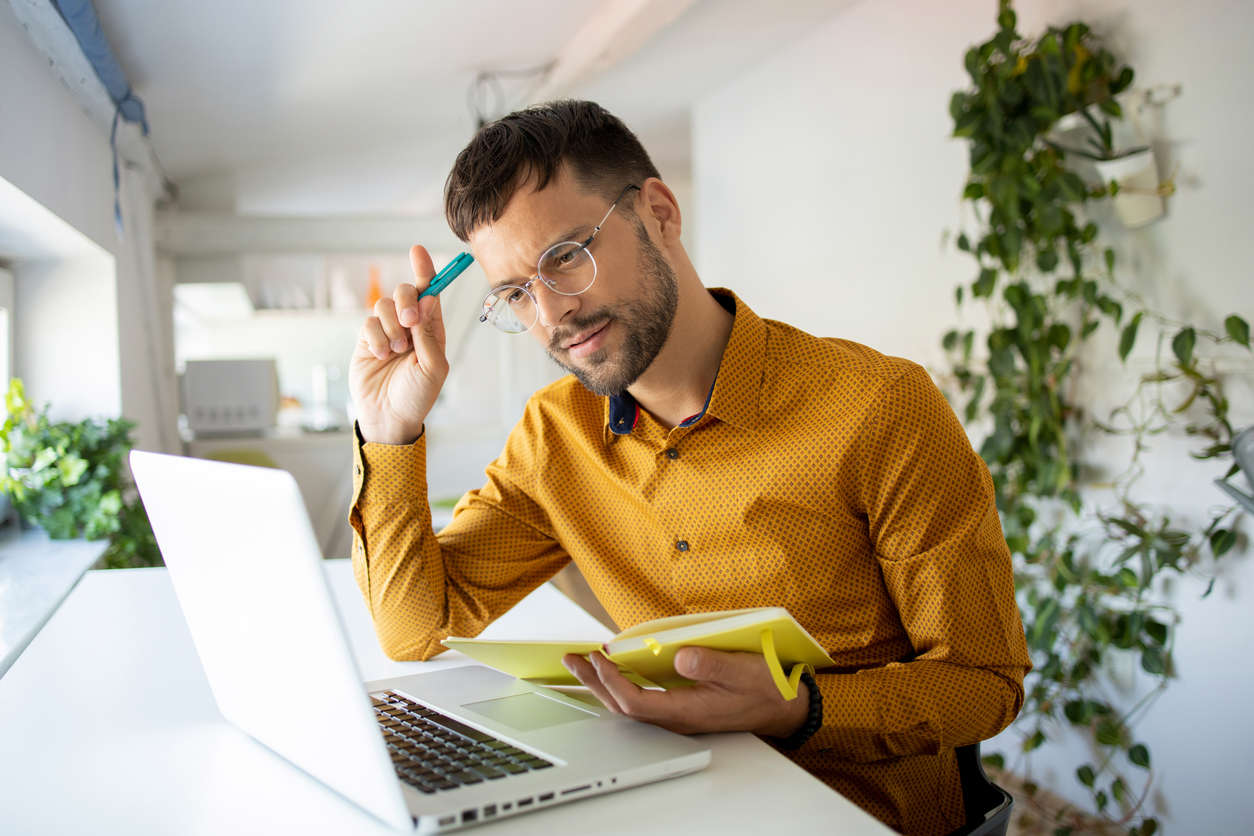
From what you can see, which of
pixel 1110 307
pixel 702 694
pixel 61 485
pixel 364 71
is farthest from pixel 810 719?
pixel 364 71

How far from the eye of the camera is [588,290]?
1.35m

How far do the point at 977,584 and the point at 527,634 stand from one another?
0.68 m

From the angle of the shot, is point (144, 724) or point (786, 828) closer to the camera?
point (786, 828)

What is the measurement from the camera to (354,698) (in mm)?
729

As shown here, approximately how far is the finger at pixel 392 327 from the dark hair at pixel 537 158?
158mm

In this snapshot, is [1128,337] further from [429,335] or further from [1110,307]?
[429,335]

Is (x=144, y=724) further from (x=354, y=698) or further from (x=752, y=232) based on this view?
(x=752, y=232)

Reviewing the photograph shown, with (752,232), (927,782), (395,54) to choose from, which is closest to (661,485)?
(927,782)

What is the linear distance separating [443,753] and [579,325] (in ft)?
2.17

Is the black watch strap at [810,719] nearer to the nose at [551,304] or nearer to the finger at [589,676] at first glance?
the finger at [589,676]

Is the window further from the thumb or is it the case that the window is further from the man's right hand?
the thumb

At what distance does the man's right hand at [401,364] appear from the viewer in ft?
4.39

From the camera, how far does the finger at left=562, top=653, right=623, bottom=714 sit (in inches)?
37.4

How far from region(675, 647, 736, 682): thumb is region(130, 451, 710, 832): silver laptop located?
7cm
